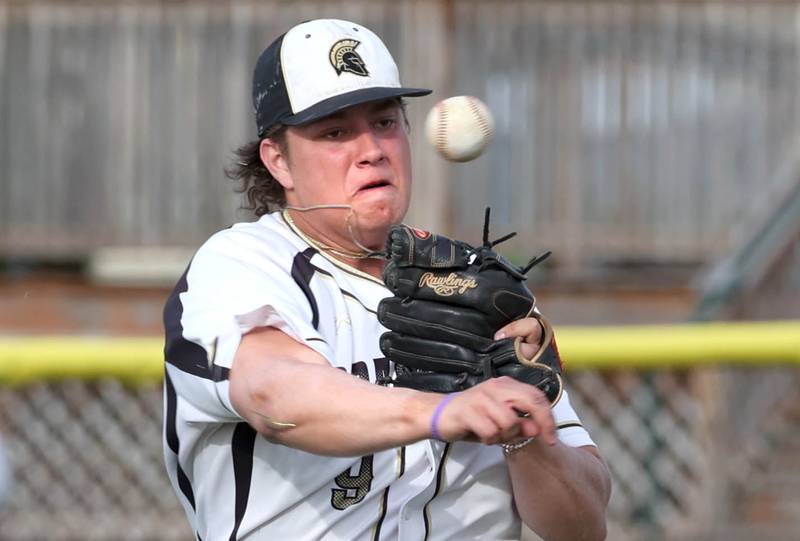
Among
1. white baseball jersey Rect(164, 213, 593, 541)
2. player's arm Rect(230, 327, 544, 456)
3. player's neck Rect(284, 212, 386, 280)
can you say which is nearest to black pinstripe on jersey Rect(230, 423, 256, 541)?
white baseball jersey Rect(164, 213, 593, 541)

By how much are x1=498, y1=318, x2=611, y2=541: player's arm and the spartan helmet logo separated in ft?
2.16

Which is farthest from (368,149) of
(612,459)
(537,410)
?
(612,459)

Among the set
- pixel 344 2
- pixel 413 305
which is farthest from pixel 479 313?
pixel 344 2

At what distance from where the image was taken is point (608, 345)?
6.28 metres

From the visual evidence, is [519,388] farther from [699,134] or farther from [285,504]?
[699,134]

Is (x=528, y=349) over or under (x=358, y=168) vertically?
under

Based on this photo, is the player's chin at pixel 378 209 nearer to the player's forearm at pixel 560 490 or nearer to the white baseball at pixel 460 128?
the white baseball at pixel 460 128

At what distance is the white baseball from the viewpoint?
326cm

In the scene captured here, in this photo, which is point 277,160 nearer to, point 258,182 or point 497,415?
point 258,182

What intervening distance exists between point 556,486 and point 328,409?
62 cm

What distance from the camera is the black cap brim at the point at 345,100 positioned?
2957 millimetres

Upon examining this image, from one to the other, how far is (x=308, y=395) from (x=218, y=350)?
0.26m

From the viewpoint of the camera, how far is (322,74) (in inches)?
118

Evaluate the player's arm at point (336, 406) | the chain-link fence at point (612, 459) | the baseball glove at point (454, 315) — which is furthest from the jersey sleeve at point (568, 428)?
the chain-link fence at point (612, 459)
